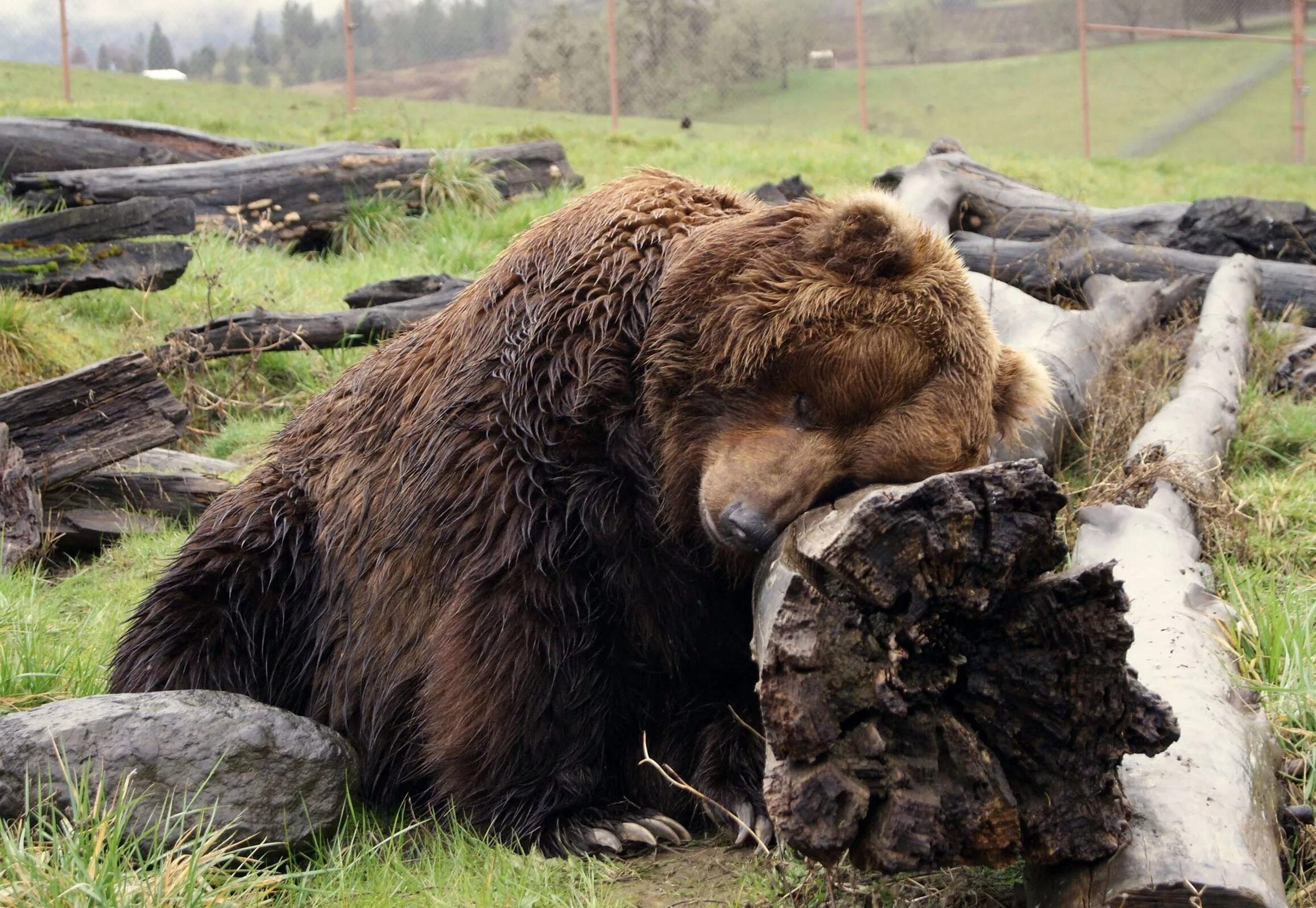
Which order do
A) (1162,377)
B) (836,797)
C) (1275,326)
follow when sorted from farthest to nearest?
(1275,326) < (1162,377) < (836,797)

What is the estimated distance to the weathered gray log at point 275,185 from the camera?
8672mm

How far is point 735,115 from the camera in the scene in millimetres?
23438

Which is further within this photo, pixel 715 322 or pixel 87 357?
pixel 87 357

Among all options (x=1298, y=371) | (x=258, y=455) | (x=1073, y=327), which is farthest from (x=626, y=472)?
(x=1298, y=371)

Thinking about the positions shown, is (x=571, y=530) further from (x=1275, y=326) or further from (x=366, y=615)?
(x=1275, y=326)

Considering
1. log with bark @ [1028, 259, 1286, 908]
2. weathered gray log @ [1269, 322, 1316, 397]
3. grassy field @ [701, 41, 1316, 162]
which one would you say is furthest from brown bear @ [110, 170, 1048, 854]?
grassy field @ [701, 41, 1316, 162]

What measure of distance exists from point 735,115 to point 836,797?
2253cm

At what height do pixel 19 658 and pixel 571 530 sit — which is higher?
pixel 571 530

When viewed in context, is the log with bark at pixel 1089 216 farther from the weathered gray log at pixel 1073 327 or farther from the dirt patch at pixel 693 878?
the dirt patch at pixel 693 878

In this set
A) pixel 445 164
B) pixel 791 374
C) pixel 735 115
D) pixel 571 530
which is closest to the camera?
pixel 791 374

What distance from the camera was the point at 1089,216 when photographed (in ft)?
24.1

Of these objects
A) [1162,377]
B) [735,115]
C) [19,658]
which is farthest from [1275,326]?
[735,115]

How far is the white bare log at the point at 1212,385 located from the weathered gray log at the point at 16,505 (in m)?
4.61

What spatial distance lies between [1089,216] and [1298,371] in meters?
1.64
